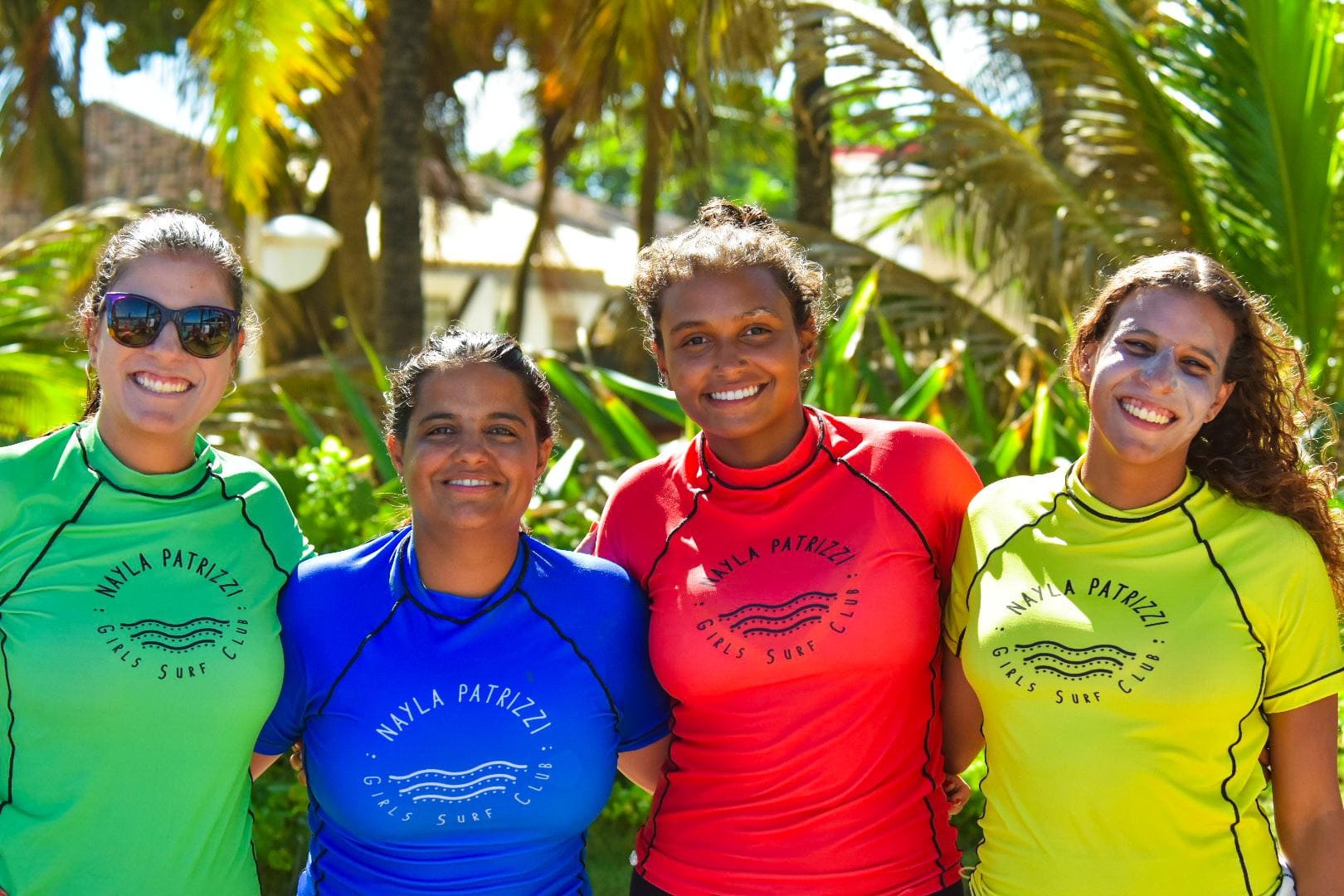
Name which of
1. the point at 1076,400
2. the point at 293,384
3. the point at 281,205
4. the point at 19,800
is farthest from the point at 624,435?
the point at 281,205

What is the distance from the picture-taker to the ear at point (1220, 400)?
259 cm

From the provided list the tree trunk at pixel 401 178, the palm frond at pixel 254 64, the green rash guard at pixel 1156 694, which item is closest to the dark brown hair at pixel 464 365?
the green rash guard at pixel 1156 694

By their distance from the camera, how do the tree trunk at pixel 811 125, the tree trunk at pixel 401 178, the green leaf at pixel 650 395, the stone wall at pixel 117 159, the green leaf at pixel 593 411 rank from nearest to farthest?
the green leaf at pixel 650 395
the green leaf at pixel 593 411
the tree trunk at pixel 811 125
the tree trunk at pixel 401 178
the stone wall at pixel 117 159

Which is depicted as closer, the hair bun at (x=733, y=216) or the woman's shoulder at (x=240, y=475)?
the woman's shoulder at (x=240, y=475)

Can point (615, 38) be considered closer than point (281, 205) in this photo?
Yes

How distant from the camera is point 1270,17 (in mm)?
5867

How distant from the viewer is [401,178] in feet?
30.7

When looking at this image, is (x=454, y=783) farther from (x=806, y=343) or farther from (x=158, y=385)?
(x=806, y=343)

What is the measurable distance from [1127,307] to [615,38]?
17.9 ft

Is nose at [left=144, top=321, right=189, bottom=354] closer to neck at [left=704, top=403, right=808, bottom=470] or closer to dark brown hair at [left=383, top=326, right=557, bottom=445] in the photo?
dark brown hair at [left=383, top=326, right=557, bottom=445]

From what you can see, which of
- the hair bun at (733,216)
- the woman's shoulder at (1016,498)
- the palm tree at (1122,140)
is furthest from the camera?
the palm tree at (1122,140)

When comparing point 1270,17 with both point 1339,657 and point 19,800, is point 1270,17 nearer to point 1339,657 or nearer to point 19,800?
point 1339,657

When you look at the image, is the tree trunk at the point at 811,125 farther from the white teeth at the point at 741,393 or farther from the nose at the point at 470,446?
the nose at the point at 470,446

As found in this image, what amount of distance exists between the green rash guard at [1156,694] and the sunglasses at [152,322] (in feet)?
5.88
